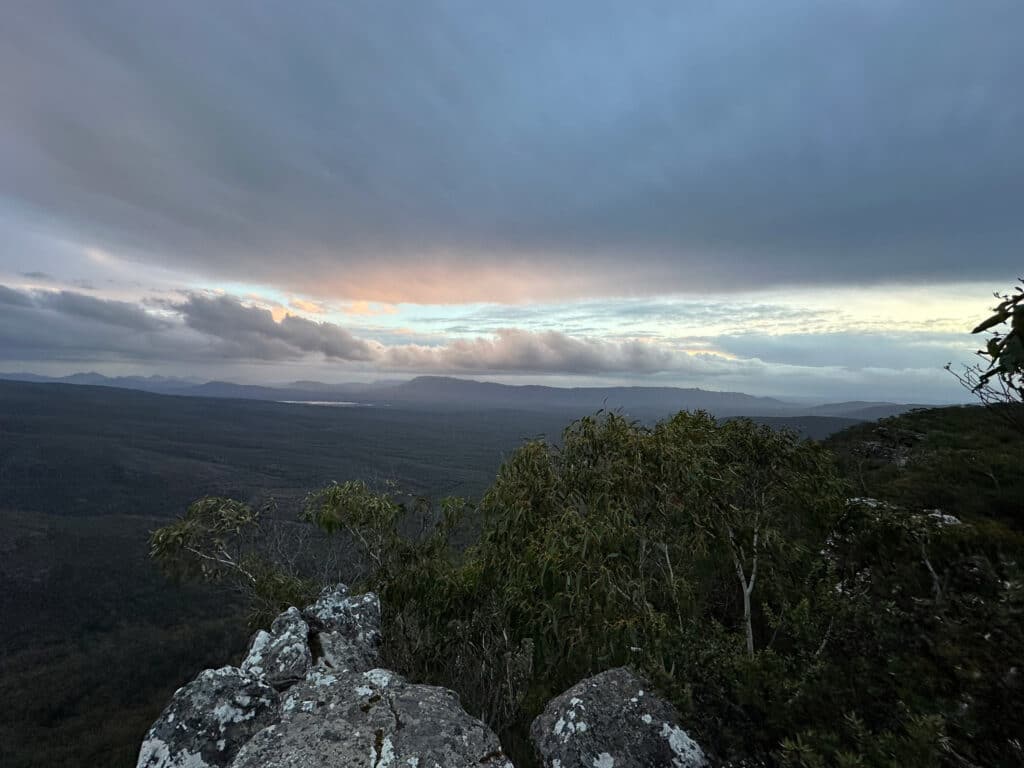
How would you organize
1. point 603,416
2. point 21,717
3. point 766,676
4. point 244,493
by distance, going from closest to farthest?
1. point 766,676
2. point 603,416
3. point 21,717
4. point 244,493

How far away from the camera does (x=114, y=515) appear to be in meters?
172

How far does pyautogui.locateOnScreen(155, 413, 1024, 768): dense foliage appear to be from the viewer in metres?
4.27

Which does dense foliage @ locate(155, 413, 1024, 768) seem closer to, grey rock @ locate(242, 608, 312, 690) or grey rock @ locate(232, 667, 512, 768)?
grey rock @ locate(232, 667, 512, 768)

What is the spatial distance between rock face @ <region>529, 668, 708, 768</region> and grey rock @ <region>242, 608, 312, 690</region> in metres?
4.29

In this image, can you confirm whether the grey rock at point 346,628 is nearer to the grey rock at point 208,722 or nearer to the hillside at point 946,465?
the grey rock at point 208,722

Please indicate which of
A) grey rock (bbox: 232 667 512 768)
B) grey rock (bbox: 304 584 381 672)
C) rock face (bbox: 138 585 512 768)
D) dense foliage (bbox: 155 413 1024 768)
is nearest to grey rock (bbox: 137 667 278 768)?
rock face (bbox: 138 585 512 768)

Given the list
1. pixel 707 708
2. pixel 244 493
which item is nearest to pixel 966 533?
pixel 707 708

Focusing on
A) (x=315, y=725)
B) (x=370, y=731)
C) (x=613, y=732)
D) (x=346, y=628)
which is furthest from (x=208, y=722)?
(x=613, y=732)

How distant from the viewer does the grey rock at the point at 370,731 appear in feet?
16.8

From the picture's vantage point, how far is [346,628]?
10055 millimetres

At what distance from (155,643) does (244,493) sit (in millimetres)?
89092

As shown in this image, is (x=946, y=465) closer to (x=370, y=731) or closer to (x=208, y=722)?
(x=370, y=731)

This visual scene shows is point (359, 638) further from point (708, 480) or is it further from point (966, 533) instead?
point (966, 533)

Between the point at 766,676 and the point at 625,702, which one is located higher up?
the point at 766,676
